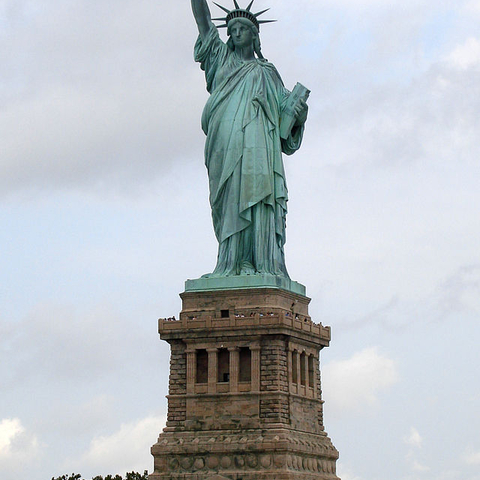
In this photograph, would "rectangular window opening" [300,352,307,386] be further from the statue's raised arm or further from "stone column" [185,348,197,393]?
the statue's raised arm

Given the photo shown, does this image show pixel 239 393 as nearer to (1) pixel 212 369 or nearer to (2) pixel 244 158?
(1) pixel 212 369

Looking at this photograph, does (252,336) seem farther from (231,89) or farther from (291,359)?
(231,89)

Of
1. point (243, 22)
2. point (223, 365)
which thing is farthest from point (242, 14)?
point (223, 365)

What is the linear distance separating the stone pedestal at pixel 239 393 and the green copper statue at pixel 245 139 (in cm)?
193

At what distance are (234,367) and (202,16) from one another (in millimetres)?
13466

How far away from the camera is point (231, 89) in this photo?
59031 millimetres

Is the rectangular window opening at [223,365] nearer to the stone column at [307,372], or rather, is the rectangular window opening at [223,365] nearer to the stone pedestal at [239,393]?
the stone pedestal at [239,393]

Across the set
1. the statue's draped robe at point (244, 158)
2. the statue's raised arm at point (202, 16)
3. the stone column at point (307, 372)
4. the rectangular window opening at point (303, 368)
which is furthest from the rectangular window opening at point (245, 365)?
the statue's raised arm at point (202, 16)

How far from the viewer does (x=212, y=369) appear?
56.1 metres

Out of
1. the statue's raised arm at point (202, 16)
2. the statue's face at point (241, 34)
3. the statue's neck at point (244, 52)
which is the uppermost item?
the statue's raised arm at point (202, 16)

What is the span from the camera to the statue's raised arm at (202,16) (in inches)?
2357

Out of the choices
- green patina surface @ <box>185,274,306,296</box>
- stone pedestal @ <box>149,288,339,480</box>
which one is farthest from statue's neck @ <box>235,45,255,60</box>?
stone pedestal @ <box>149,288,339,480</box>

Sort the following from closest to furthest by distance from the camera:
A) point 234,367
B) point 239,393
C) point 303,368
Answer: point 239,393 < point 234,367 < point 303,368

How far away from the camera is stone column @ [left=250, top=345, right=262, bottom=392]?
182ft
